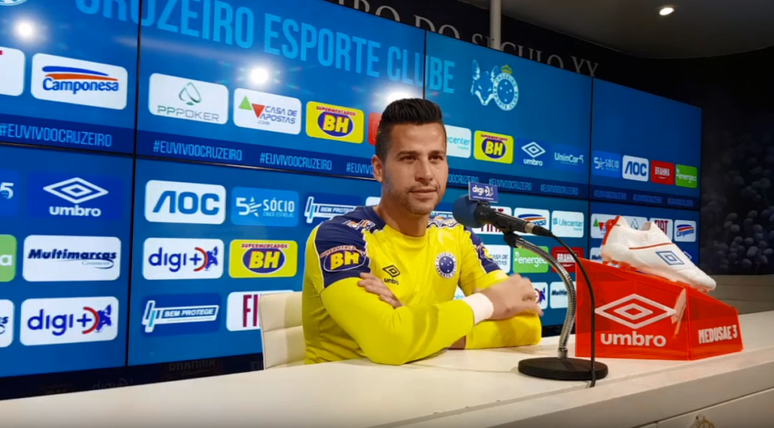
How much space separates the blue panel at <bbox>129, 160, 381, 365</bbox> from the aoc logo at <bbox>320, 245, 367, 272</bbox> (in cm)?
119

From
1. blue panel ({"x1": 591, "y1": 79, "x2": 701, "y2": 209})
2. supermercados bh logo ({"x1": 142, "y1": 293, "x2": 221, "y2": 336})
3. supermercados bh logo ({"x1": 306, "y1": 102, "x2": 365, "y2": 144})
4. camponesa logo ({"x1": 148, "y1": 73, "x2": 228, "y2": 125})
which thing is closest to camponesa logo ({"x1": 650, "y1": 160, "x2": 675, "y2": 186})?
blue panel ({"x1": 591, "y1": 79, "x2": 701, "y2": 209})

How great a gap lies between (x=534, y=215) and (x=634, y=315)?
243 cm

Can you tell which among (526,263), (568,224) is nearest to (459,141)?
(526,263)

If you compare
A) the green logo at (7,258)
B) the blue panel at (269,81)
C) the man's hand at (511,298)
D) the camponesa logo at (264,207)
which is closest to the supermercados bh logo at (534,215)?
the blue panel at (269,81)

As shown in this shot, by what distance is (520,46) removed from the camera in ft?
14.1

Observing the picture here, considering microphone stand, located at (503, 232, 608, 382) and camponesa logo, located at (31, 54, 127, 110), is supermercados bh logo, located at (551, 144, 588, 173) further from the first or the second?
microphone stand, located at (503, 232, 608, 382)

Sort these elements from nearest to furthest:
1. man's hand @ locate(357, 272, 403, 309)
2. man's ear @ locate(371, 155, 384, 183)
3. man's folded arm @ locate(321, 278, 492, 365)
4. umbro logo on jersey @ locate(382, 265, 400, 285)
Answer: man's folded arm @ locate(321, 278, 492, 365)
man's hand @ locate(357, 272, 403, 309)
umbro logo on jersey @ locate(382, 265, 400, 285)
man's ear @ locate(371, 155, 384, 183)

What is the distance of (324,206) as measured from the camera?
2695mm

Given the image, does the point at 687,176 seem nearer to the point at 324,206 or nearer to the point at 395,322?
the point at 324,206

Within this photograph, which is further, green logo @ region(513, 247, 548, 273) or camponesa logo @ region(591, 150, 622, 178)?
camponesa logo @ region(591, 150, 622, 178)

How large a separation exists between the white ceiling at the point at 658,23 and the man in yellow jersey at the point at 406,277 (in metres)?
2.83

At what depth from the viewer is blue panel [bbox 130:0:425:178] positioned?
229cm

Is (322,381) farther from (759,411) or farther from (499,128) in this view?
(499,128)

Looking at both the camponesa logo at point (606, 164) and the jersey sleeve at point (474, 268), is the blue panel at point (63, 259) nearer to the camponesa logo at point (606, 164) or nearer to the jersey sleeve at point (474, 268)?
the jersey sleeve at point (474, 268)
